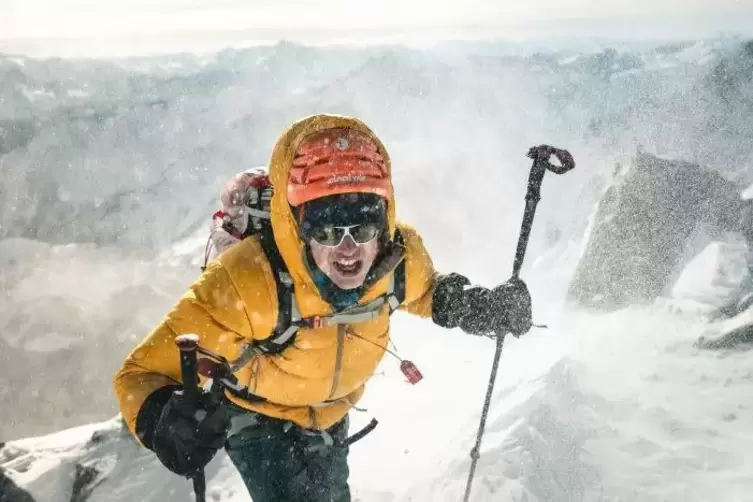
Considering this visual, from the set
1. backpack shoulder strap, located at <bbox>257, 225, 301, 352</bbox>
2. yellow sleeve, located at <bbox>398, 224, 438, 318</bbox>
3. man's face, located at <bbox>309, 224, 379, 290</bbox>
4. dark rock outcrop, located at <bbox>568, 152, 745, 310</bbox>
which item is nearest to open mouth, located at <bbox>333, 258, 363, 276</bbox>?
man's face, located at <bbox>309, 224, 379, 290</bbox>

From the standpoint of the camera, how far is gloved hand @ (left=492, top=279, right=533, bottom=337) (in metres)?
3.25

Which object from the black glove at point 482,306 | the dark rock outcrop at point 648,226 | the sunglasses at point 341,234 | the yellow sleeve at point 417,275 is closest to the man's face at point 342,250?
the sunglasses at point 341,234

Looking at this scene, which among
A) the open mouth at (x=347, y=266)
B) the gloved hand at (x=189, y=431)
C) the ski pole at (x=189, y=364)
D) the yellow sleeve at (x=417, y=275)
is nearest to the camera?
the ski pole at (x=189, y=364)

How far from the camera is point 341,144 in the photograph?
2.67 metres

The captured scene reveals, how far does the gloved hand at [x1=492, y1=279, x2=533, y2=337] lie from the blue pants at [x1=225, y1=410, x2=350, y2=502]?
4.42 feet

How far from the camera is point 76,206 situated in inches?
1993

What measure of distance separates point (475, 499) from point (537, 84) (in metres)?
25.4

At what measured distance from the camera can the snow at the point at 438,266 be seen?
18.3 ft

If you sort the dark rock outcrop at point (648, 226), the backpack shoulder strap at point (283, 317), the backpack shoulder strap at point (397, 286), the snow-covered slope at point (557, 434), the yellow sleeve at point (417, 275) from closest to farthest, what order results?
the backpack shoulder strap at point (283, 317)
the backpack shoulder strap at point (397, 286)
the yellow sleeve at point (417, 275)
the snow-covered slope at point (557, 434)
the dark rock outcrop at point (648, 226)

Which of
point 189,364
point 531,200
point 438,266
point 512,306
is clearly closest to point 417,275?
point 512,306

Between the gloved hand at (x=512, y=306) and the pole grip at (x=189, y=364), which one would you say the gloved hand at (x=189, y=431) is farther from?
the gloved hand at (x=512, y=306)

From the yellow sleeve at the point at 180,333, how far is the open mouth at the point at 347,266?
20.6 inches

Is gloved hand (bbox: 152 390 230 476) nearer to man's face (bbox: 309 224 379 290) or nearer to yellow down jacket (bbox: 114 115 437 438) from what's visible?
yellow down jacket (bbox: 114 115 437 438)

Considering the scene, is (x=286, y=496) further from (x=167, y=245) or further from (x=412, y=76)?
(x=167, y=245)
